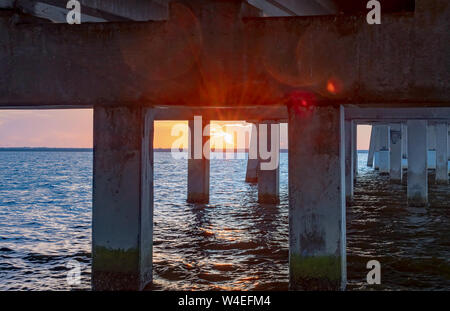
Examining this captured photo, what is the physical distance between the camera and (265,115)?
17.2m

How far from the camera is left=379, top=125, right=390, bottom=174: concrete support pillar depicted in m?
39.5

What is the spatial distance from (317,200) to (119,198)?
305 centimetres

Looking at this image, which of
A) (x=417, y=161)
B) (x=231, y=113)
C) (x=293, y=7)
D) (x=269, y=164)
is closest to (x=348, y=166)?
(x=417, y=161)

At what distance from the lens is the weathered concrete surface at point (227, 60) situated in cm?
596

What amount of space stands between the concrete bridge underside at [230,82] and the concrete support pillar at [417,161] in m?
13.0

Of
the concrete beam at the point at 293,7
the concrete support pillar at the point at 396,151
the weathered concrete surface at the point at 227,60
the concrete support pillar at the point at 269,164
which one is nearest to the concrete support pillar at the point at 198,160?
the concrete support pillar at the point at 269,164

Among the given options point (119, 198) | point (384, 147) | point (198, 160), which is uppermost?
point (384, 147)

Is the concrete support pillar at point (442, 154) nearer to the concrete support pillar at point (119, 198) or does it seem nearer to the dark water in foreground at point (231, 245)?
the dark water in foreground at point (231, 245)

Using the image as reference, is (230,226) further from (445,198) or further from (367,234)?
(445,198)

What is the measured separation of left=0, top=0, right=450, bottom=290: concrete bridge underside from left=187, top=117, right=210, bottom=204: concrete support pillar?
11.8 meters

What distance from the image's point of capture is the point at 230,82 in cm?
634

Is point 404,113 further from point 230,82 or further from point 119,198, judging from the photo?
point 119,198
